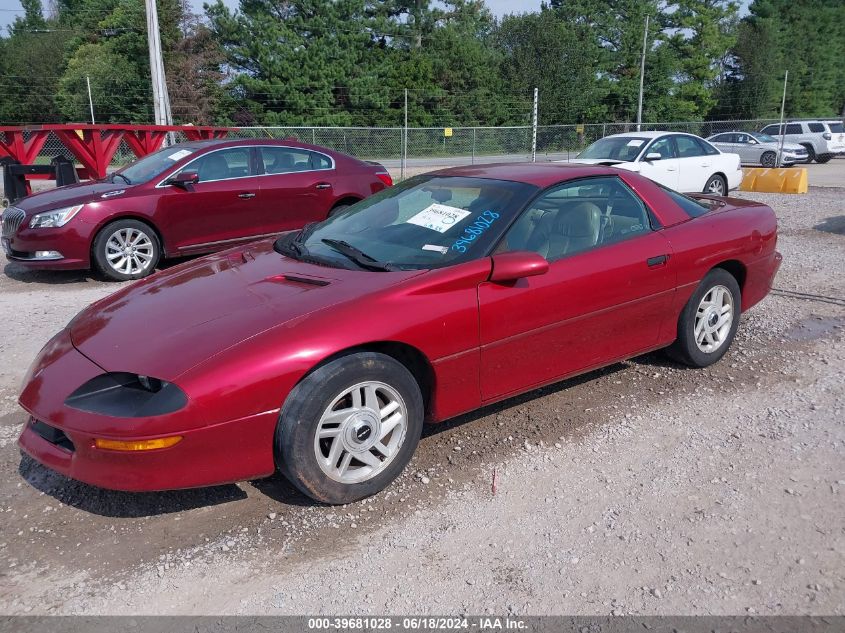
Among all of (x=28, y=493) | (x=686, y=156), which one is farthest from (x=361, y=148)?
(x=28, y=493)

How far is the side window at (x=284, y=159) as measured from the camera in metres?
8.57

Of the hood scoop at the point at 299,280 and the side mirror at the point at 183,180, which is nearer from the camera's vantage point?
the hood scoop at the point at 299,280

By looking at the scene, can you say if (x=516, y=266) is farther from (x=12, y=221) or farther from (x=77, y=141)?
(x=77, y=141)

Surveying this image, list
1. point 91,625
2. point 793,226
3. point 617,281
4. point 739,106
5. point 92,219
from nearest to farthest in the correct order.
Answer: point 91,625, point 617,281, point 92,219, point 793,226, point 739,106

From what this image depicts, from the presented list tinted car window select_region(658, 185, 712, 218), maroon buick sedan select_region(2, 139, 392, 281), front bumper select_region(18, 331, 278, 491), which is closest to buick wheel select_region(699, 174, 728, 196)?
maroon buick sedan select_region(2, 139, 392, 281)

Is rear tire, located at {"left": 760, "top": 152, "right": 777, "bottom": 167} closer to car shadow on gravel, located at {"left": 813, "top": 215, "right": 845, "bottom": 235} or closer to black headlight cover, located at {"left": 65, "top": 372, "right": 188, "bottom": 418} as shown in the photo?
car shadow on gravel, located at {"left": 813, "top": 215, "right": 845, "bottom": 235}

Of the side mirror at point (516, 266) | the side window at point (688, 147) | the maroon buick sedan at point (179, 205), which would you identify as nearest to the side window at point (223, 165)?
the maroon buick sedan at point (179, 205)

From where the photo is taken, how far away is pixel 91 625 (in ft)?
8.30

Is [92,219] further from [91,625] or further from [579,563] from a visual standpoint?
[579,563]

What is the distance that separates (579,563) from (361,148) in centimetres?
2664

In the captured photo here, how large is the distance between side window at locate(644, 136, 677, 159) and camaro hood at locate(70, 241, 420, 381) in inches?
409

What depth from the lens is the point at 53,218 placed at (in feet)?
24.1

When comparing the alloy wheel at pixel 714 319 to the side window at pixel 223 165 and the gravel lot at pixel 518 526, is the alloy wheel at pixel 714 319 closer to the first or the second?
the gravel lot at pixel 518 526

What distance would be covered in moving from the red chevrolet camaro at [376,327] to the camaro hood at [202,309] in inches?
0.5
